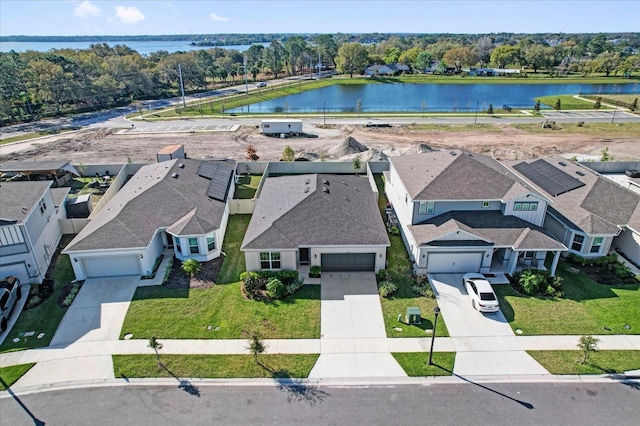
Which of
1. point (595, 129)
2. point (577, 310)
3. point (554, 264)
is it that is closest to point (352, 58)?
point (595, 129)

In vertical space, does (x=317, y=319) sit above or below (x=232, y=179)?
below

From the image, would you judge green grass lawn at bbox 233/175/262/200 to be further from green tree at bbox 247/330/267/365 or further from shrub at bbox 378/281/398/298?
green tree at bbox 247/330/267/365

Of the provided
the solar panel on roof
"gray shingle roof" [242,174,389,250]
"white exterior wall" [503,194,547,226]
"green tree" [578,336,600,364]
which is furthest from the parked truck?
"green tree" [578,336,600,364]

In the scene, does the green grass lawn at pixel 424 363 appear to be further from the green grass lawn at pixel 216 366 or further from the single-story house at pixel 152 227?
the single-story house at pixel 152 227

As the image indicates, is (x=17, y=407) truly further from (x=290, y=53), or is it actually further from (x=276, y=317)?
(x=290, y=53)

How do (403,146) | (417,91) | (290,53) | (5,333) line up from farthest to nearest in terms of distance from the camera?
(290,53) → (417,91) → (403,146) → (5,333)

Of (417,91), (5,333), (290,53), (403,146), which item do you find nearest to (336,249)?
(5,333)

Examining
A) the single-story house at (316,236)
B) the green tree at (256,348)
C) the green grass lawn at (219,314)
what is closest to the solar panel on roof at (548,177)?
the single-story house at (316,236)
